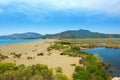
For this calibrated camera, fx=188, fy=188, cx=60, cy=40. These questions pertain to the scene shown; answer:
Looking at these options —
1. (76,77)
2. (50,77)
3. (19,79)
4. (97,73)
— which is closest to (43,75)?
(50,77)

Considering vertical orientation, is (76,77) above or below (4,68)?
below

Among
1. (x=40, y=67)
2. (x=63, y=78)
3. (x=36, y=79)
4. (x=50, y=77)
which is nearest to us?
(x=36, y=79)

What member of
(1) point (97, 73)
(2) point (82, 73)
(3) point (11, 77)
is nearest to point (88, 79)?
(2) point (82, 73)

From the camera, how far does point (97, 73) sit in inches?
835

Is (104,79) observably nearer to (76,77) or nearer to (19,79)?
(76,77)

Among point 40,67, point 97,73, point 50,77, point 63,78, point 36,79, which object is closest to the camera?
point 36,79

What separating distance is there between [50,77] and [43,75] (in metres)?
0.65

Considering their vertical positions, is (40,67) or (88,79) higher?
(40,67)

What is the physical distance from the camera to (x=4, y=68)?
18625 mm

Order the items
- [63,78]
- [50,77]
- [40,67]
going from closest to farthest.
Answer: [50,77] < [63,78] < [40,67]

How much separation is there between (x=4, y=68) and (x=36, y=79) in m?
5.82

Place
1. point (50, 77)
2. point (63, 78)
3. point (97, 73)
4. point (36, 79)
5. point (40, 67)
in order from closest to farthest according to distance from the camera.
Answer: point (36, 79), point (50, 77), point (63, 78), point (40, 67), point (97, 73)

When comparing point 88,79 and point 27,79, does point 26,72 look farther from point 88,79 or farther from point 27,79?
point 88,79

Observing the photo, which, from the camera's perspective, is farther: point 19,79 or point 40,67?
point 40,67
